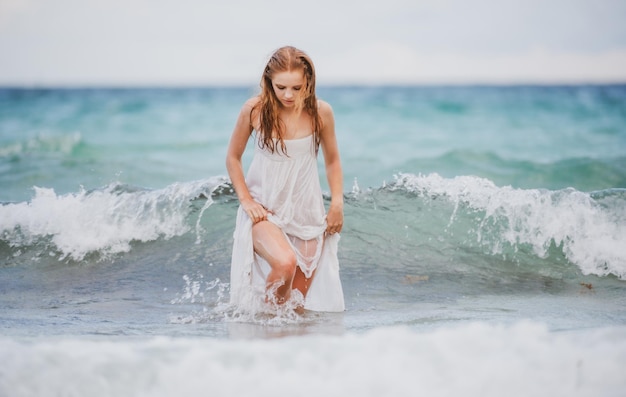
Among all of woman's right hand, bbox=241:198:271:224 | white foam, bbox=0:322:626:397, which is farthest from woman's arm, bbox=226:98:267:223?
white foam, bbox=0:322:626:397

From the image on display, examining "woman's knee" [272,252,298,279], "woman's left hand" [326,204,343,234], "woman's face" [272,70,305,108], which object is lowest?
"woman's knee" [272,252,298,279]

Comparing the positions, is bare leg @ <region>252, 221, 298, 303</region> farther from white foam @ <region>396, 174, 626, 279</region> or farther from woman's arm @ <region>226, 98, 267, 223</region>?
white foam @ <region>396, 174, 626, 279</region>

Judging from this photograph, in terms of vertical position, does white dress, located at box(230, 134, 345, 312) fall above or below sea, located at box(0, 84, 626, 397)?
above

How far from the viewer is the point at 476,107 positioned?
25672mm

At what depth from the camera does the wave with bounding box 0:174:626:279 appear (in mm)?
6652

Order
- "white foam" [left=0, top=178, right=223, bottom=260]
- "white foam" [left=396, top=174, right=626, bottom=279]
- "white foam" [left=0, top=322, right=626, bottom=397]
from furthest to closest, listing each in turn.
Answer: "white foam" [left=0, top=178, right=223, bottom=260]
"white foam" [left=396, top=174, right=626, bottom=279]
"white foam" [left=0, top=322, right=626, bottom=397]

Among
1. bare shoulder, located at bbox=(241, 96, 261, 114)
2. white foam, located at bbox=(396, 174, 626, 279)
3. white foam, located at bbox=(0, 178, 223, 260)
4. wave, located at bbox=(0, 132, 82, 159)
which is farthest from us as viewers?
wave, located at bbox=(0, 132, 82, 159)

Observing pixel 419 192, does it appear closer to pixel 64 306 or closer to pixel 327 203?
pixel 327 203

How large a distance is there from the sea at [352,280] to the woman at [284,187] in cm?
29

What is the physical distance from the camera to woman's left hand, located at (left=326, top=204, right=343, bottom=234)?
14.6ft

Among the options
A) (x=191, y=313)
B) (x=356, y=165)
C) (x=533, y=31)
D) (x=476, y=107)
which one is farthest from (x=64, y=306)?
(x=476, y=107)

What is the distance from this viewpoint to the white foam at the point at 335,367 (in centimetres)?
340

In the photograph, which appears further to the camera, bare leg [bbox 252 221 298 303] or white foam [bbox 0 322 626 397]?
bare leg [bbox 252 221 298 303]

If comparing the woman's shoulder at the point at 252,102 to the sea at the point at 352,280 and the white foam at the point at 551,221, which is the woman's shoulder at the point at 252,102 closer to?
the sea at the point at 352,280
